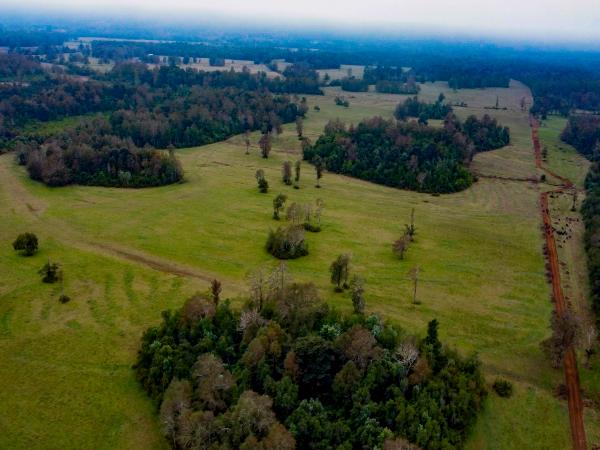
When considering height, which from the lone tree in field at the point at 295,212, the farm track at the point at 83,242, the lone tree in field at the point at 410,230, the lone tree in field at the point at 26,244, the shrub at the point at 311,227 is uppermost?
the lone tree in field at the point at 295,212

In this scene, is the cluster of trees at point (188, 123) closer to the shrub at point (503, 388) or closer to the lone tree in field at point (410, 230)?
the lone tree in field at point (410, 230)

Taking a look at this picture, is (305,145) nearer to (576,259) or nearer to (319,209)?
(319,209)

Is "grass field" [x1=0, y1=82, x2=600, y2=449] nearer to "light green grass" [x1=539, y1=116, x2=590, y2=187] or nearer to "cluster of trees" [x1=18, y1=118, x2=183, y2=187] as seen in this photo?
"cluster of trees" [x1=18, y1=118, x2=183, y2=187]

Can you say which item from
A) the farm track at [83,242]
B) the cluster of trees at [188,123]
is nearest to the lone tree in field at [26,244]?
the farm track at [83,242]

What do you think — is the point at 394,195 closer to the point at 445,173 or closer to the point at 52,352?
the point at 445,173

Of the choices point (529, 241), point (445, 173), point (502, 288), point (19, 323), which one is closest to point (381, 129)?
point (445, 173)

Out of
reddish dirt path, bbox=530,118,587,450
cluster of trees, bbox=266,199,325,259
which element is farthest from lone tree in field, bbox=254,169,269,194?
reddish dirt path, bbox=530,118,587,450

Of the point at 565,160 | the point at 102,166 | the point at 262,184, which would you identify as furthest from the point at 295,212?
the point at 565,160
